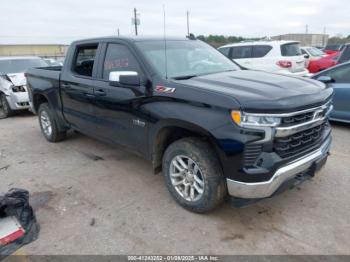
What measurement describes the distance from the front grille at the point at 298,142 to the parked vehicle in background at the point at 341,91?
3.14m

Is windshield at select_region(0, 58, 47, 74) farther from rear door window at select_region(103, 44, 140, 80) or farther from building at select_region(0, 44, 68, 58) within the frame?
building at select_region(0, 44, 68, 58)

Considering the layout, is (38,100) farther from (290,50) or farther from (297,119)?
(290,50)

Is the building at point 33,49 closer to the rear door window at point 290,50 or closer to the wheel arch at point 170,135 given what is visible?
the rear door window at point 290,50

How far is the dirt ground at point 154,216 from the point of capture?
2779 millimetres

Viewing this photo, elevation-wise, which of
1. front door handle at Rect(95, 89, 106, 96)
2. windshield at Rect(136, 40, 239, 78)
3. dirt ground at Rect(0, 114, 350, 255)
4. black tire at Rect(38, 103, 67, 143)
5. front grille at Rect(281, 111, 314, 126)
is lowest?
dirt ground at Rect(0, 114, 350, 255)

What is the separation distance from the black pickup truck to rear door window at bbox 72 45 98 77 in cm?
6

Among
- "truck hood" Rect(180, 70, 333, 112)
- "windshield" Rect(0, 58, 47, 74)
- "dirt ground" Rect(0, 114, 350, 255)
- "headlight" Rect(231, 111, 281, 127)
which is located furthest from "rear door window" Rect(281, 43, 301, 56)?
"headlight" Rect(231, 111, 281, 127)

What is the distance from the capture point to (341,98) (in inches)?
235

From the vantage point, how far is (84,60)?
16.1 ft

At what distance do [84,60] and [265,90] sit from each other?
3.16 meters

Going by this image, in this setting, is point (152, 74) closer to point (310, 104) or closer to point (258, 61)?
point (310, 104)

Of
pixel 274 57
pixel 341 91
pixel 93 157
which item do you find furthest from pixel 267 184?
pixel 274 57

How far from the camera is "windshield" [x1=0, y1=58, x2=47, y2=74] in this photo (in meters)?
8.89

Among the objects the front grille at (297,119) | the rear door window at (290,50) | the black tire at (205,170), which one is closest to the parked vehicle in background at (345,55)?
the rear door window at (290,50)
